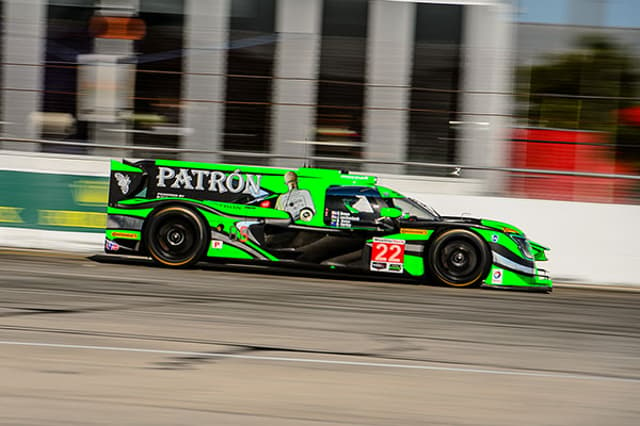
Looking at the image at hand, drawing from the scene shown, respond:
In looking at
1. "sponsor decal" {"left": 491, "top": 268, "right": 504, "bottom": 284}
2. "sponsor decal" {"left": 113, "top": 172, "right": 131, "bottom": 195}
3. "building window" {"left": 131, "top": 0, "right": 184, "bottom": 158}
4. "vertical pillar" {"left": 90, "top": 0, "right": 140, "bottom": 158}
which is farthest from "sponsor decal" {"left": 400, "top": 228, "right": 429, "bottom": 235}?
"vertical pillar" {"left": 90, "top": 0, "right": 140, "bottom": 158}

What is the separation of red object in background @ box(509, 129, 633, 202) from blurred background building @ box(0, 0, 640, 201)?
3cm

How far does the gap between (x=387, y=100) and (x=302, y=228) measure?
4.07 metres

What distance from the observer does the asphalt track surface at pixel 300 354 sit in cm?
493

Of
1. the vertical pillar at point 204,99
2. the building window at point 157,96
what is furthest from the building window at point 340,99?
the building window at point 157,96

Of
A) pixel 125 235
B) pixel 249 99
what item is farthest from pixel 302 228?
pixel 249 99

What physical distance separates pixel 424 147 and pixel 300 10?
3850 millimetres

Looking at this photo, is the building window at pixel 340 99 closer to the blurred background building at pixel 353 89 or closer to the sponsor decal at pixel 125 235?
the blurred background building at pixel 353 89

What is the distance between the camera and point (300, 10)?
1603 cm

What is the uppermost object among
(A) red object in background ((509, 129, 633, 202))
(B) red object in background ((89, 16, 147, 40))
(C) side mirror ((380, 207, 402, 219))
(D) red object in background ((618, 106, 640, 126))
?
(B) red object in background ((89, 16, 147, 40))

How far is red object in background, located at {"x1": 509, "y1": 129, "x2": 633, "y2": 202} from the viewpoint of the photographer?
13055 mm

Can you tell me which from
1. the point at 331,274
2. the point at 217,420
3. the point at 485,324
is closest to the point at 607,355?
the point at 485,324

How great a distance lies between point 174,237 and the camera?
11.6m

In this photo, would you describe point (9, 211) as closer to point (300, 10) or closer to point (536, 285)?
point (300, 10)

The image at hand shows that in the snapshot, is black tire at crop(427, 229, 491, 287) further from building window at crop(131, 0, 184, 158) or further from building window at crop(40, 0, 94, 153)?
building window at crop(40, 0, 94, 153)
